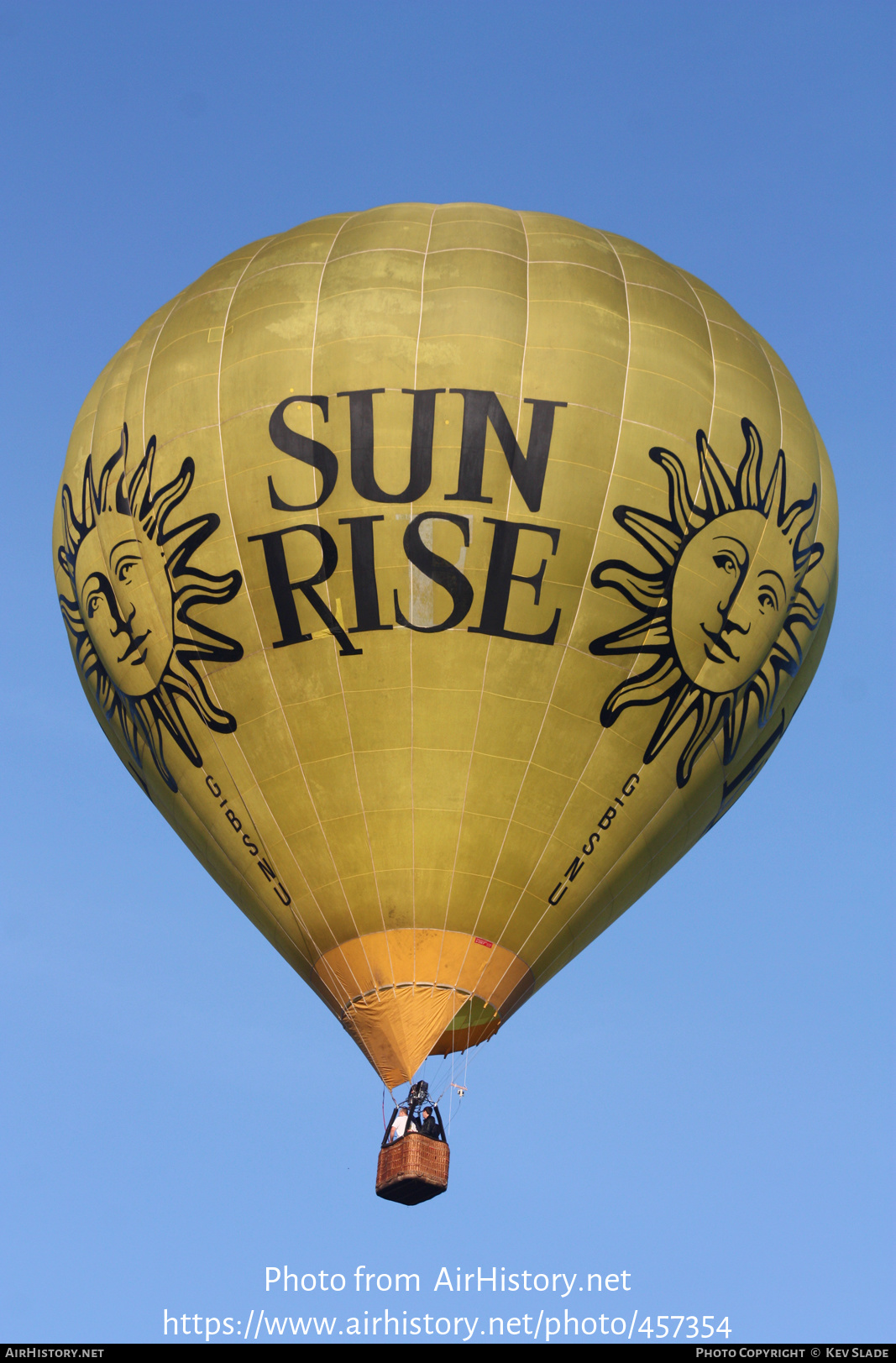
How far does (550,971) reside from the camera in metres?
19.5

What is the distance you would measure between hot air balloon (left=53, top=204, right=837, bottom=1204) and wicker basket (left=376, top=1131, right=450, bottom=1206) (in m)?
0.68

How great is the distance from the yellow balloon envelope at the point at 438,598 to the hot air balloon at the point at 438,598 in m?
0.03

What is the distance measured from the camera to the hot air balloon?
1850 cm

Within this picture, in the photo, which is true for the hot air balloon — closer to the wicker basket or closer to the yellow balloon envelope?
the yellow balloon envelope

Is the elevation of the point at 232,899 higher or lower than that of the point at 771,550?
lower

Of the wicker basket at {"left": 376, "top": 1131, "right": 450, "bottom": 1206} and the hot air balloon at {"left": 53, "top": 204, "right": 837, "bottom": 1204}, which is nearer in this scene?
the wicker basket at {"left": 376, "top": 1131, "right": 450, "bottom": 1206}

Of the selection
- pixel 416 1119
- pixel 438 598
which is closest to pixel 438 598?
pixel 438 598

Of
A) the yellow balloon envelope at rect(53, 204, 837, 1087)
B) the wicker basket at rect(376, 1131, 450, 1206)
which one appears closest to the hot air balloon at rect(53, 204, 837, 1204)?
the yellow balloon envelope at rect(53, 204, 837, 1087)

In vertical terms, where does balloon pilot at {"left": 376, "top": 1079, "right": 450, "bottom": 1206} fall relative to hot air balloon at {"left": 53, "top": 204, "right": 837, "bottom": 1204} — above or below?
below

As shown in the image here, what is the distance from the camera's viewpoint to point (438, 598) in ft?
60.5

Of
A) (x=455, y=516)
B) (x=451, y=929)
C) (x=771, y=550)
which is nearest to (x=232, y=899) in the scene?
(x=451, y=929)

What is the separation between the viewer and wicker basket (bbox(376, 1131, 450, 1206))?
17859 millimetres

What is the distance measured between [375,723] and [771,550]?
13.4 feet

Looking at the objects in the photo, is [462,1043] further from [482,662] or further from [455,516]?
[455,516]
